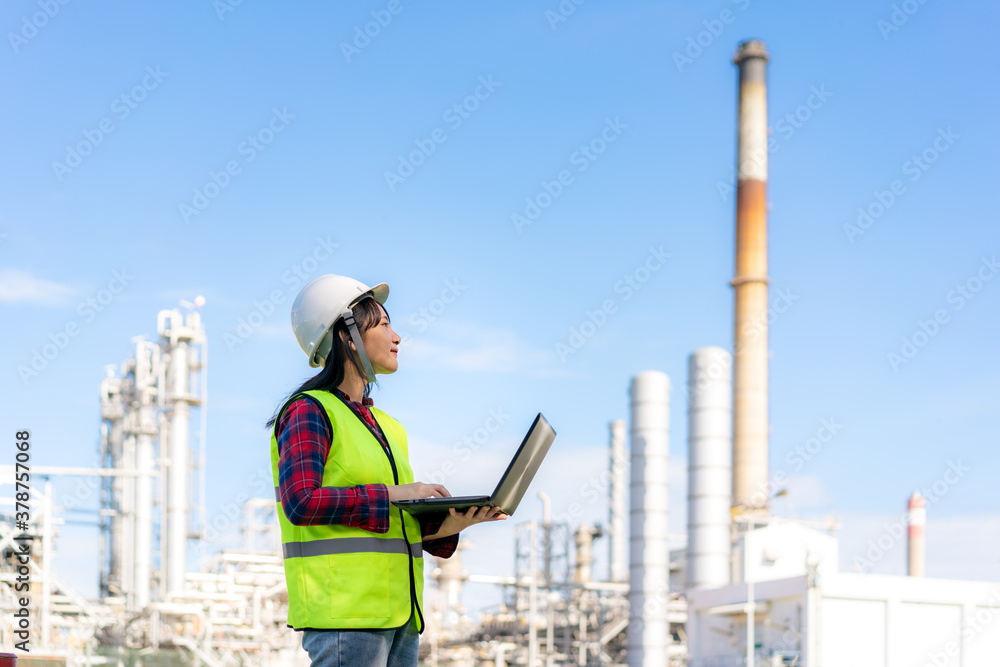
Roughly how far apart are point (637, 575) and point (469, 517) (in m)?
31.2

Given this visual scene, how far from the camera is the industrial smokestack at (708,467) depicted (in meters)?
32.8

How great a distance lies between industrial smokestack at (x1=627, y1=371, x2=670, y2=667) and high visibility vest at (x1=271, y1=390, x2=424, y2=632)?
100ft

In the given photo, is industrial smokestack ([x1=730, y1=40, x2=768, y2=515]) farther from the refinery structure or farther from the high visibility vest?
the high visibility vest

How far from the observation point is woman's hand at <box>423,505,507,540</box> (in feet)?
9.00

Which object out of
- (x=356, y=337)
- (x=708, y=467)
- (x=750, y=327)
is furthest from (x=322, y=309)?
(x=750, y=327)

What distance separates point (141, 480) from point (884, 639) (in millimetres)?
20284

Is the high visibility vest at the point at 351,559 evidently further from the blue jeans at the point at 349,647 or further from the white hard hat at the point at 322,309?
the white hard hat at the point at 322,309

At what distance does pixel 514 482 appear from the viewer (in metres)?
2.67

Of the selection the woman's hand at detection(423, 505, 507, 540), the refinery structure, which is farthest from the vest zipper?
the refinery structure

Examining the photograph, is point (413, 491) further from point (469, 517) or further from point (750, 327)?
point (750, 327)

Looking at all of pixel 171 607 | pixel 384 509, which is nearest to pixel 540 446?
pixel 384 509

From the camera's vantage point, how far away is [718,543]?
3275 centimetres

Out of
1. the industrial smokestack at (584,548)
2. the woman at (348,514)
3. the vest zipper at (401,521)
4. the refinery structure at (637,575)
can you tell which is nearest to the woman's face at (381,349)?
the woman at (348,514)

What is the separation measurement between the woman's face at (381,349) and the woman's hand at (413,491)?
0.41 metres
